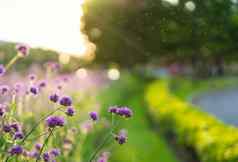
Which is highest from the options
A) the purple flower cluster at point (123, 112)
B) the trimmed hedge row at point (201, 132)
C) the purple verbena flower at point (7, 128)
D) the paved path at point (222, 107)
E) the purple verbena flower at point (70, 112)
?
the paved path at point (222, 107)

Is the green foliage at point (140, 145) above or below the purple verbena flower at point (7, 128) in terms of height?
above

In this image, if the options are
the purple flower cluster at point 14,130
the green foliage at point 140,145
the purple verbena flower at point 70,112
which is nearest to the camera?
the purple verbena flower at point 70,112

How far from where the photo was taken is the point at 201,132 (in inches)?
474

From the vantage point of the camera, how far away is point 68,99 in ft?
13.7

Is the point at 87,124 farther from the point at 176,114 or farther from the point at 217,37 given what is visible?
the point at 217,37

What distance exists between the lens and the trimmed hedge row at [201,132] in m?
9.42

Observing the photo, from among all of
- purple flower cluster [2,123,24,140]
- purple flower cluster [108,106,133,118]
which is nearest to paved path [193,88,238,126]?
purple flower cluster [108,106,133,118]

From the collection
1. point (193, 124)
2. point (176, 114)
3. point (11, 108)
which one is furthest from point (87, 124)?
point (176, 114)

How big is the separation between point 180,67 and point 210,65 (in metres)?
3.05

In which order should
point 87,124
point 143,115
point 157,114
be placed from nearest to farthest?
point 87,124, point 157,114, point 143,115

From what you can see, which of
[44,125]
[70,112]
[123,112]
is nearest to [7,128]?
[70,112]

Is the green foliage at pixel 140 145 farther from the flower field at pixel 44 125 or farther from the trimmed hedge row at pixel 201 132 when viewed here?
the flower field at pixel 44 125

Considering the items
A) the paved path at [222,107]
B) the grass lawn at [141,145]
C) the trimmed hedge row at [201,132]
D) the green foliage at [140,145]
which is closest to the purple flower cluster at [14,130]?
the green foliage at [140,145]

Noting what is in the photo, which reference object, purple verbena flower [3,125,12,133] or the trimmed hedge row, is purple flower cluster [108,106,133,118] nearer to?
purple verbena flower [3,125,12,133]
